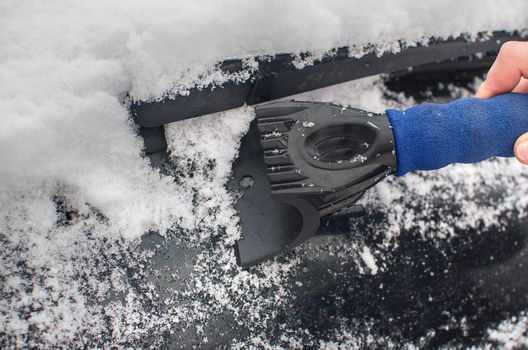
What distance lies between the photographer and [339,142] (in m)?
0.80

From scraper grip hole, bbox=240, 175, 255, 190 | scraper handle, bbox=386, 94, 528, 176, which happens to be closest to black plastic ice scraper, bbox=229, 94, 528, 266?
scraper handle, bbox=386, 94, 528, 176

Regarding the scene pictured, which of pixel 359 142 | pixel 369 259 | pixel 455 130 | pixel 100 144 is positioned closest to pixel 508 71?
pixel 455 130

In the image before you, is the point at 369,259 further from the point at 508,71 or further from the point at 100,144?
the point at 100,144

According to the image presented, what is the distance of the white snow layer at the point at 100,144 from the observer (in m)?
0.78

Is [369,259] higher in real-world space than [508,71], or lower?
lower

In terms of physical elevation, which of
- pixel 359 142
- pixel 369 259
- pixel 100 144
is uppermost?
pixel 100 144

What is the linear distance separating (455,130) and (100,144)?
0.57m

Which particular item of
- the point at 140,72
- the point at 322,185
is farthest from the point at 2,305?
the point at 322,185

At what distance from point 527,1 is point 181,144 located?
807mm

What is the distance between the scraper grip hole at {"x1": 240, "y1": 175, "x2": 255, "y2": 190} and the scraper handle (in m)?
0.25

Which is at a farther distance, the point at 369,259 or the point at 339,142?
the point at 369,259

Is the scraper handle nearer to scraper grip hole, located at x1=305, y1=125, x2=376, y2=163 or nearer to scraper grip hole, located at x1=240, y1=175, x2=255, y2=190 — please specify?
scraper grip hole, located at x1=305, y1=125, x2=376, y2=163

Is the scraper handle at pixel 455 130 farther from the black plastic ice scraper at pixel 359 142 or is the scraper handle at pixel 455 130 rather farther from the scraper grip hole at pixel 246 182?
the scraper grip hole at pixel 246 182

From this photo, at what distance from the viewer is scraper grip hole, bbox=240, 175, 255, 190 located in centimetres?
88
